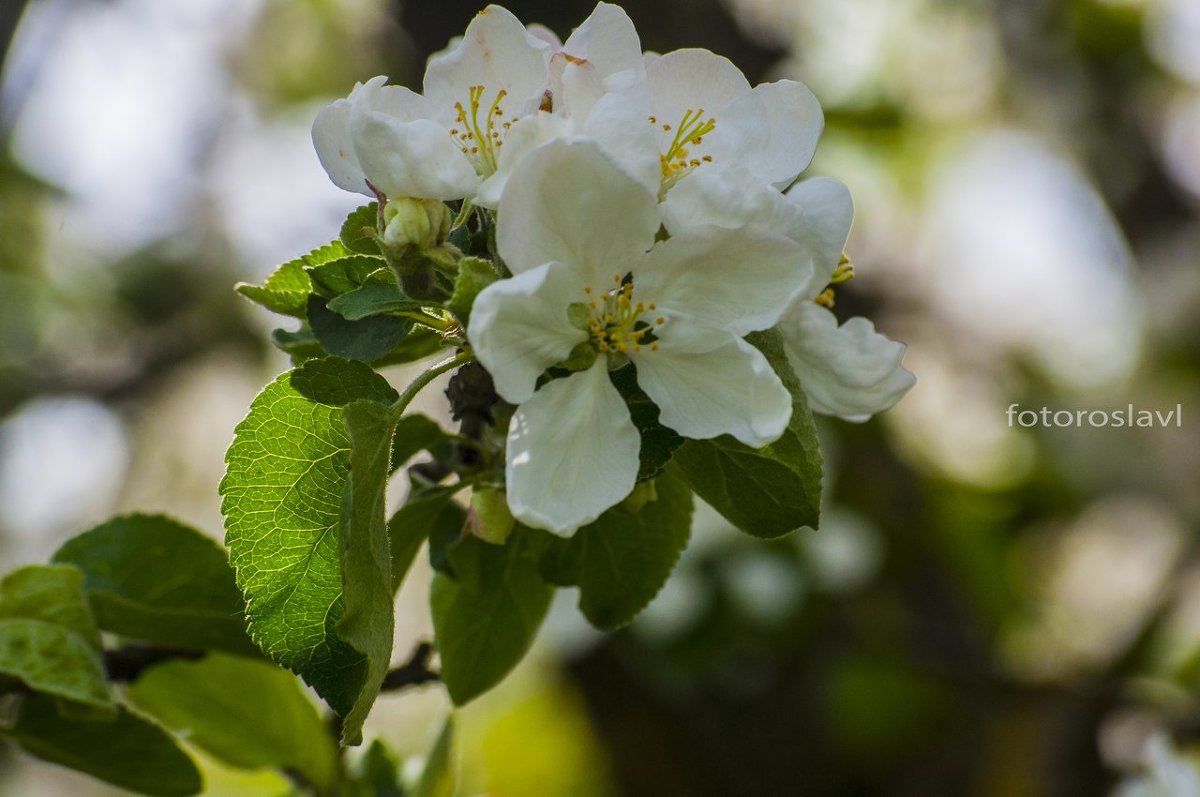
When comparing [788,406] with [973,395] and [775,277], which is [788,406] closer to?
[775,277]

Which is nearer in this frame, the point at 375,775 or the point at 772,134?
the point at 772,134

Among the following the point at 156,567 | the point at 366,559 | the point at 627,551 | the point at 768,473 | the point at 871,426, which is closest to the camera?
the point at 366,559

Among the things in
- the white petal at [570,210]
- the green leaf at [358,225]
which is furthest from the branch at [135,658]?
the white petal at [570,210]

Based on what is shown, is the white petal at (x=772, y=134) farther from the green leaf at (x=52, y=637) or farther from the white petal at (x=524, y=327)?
the green leaf at (x=52, y=637)

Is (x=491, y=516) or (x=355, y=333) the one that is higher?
(x=355, y=333)

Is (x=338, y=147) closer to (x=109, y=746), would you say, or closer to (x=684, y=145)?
(x=684, y=145)

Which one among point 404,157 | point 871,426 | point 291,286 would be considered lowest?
point 871,426

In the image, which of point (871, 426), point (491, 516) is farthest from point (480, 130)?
point (871, 426)
